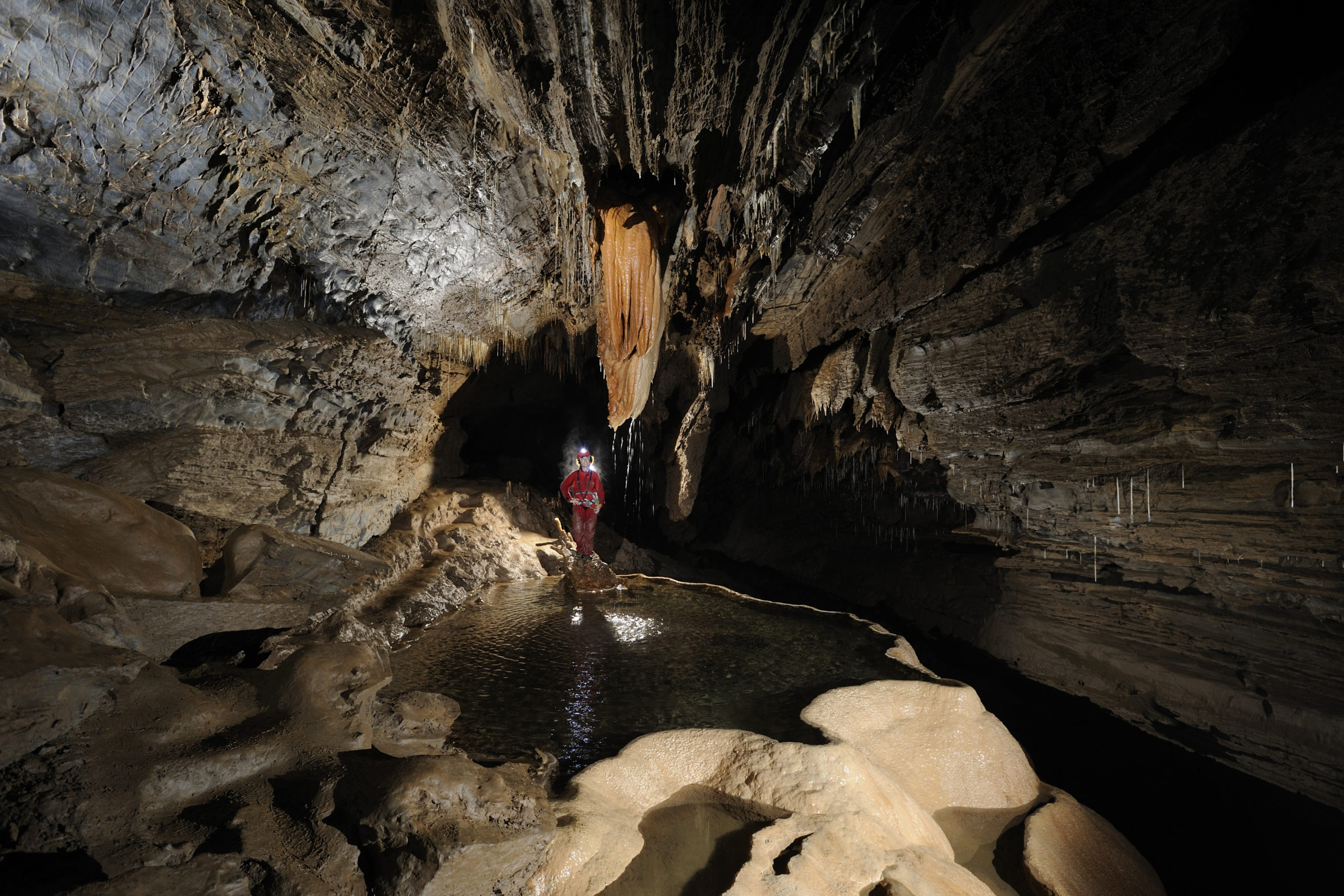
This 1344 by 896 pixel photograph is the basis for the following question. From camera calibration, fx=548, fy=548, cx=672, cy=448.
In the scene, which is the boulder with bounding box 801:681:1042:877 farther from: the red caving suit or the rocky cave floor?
the red caving suit

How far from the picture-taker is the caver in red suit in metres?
7.29

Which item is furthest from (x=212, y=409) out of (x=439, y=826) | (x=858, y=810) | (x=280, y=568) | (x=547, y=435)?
(x=547, y=435)

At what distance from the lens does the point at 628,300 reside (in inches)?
235

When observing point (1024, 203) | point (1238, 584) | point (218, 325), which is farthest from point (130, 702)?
point (1238, 584)

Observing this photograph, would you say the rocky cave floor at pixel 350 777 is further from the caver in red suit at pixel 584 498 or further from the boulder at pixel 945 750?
the caver in red suit at pixel 584 498

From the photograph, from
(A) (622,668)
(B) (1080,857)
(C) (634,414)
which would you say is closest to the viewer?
(B) (1080,857)

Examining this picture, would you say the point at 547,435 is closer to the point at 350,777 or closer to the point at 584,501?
the point at 584,501

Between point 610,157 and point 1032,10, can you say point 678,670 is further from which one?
point 1032,10

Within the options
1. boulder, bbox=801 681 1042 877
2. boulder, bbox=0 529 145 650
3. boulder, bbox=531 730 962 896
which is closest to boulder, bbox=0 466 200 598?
boulder, bbox=0 529 145 650

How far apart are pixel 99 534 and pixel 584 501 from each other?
15.5 ft

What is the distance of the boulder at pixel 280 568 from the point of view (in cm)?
353

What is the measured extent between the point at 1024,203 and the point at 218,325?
264 inches

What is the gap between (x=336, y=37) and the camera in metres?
3.32

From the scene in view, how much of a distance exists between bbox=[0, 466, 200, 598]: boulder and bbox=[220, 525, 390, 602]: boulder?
0.24 metres
